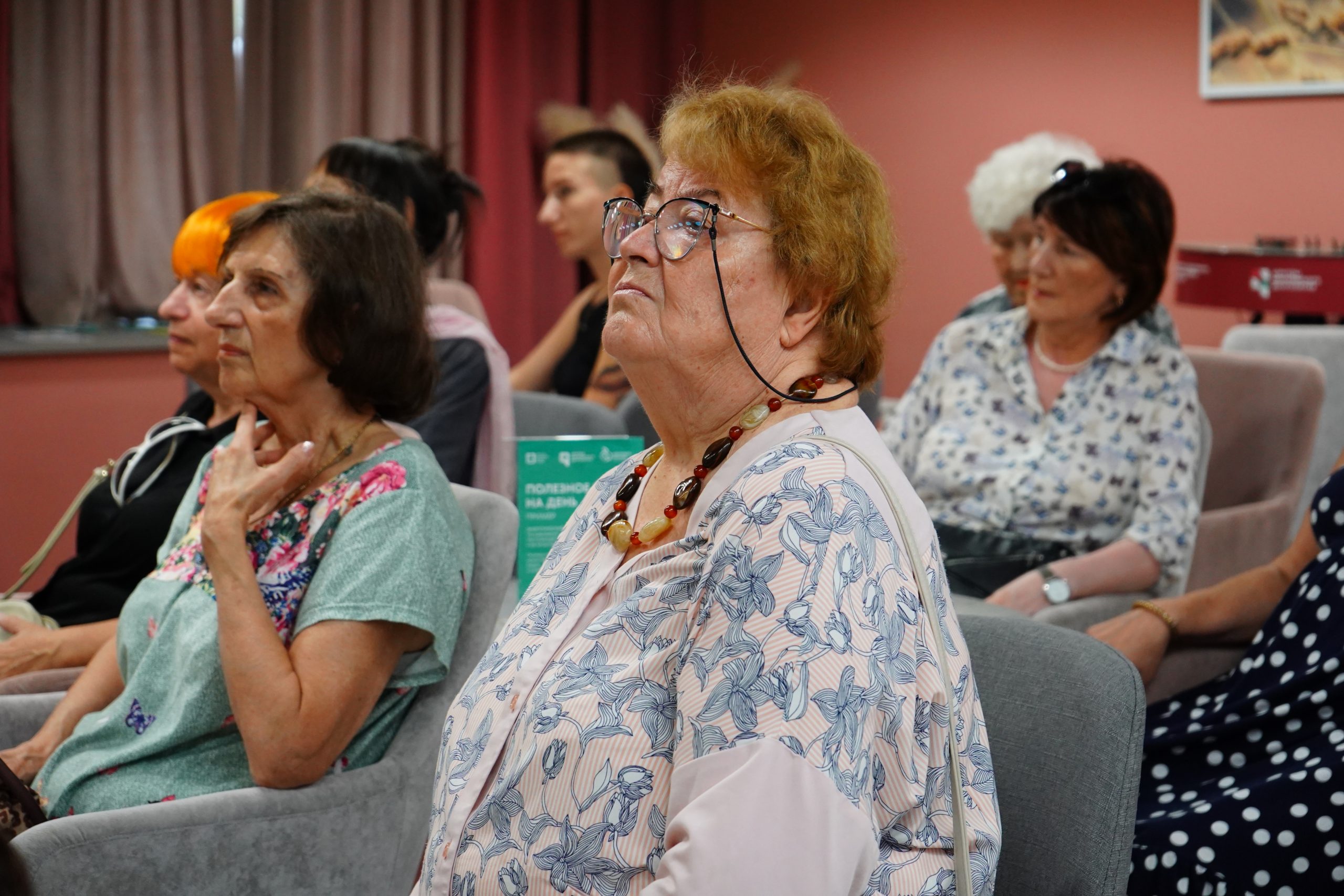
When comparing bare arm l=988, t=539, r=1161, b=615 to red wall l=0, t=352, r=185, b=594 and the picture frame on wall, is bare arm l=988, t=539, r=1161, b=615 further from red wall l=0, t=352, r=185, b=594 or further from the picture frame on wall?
red wall l=0, t=352, r=185, b=594

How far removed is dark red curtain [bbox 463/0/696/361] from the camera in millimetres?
5531

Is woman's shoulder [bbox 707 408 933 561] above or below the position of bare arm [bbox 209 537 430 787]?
above

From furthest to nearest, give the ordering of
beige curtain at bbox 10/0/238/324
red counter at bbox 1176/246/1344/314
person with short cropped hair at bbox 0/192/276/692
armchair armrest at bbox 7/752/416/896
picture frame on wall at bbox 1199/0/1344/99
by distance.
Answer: picture frame on wall at bbox 1199/0/1344/99 < beige curtain at bbox 10/0/238/324 < red counter at bbox 1176/246/1344/314 < person with short cropped hair at bbox 0/192/276/692 < armchair armrest at bbox 7/752/416/896

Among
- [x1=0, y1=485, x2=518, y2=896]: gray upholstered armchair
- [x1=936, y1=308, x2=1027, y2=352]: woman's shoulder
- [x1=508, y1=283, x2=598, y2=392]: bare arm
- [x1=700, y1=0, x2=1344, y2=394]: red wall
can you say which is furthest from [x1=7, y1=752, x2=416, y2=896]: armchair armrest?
[x1=700, y1=0, x2=1344, y2=394]: red wall

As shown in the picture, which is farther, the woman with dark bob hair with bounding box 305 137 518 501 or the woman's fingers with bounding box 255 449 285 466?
the woman with dark bob hair with bounding box 305 137 518 501

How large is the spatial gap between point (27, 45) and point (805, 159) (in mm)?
4057


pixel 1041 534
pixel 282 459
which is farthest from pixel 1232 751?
pixel 282 459

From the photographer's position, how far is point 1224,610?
2.02m

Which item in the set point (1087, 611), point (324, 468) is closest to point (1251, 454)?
point (1087, 611)

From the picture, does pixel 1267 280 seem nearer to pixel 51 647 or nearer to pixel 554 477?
pixel 554 477

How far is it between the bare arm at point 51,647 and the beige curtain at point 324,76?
3.03 meters

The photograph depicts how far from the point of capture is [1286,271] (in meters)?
4.12

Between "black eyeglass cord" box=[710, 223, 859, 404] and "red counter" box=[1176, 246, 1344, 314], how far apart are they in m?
3.47

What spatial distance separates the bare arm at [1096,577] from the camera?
2.52m
